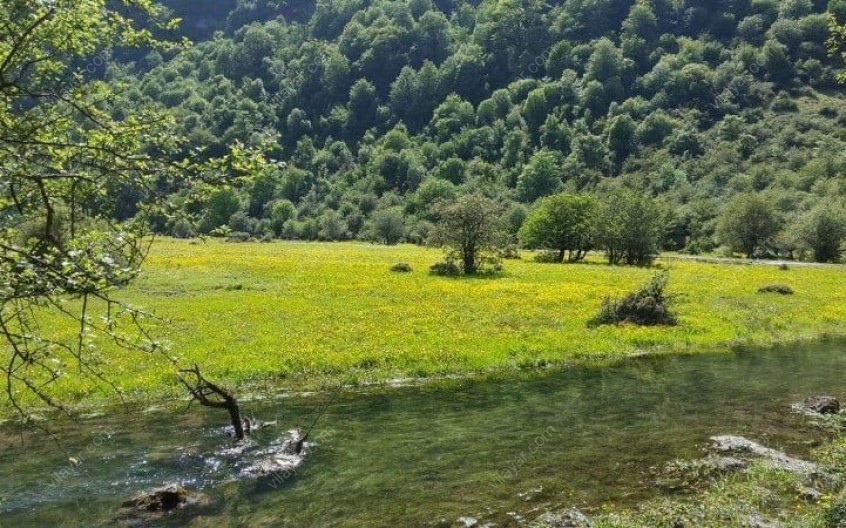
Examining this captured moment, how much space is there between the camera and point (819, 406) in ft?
63.1

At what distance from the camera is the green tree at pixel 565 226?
276ft

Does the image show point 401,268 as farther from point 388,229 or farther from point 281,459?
point 388,229

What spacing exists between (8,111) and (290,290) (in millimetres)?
38320

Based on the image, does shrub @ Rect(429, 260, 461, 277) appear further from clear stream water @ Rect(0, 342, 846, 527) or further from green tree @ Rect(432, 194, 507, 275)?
clear stream water @ Rect(0, 342, 846, 527)

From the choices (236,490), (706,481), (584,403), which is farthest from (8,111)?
(584,403)

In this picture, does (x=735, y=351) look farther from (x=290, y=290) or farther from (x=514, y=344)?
(x=290, y=290)

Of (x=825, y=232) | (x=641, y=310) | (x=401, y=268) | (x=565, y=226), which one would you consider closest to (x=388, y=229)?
(x=565, y=226)

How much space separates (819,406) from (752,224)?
308 feet

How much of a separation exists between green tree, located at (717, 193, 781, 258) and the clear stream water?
8612 cm

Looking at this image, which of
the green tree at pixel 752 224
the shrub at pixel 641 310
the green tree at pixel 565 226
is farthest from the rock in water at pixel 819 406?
the green tree at pixel 752 224

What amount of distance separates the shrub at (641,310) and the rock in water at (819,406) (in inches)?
640

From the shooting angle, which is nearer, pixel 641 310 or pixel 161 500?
pixel 161 500

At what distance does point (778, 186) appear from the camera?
16062 centimetres

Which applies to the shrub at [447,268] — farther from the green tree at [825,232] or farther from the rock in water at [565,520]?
the green tree at [825,232]
